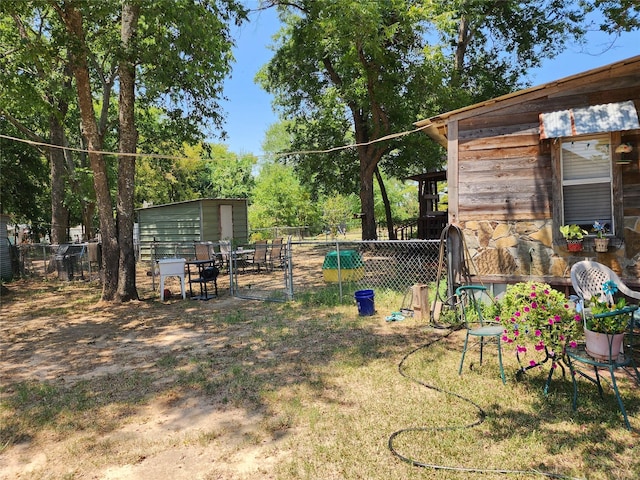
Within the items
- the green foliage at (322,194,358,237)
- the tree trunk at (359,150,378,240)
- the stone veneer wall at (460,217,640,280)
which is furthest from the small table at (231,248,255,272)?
the green foliage at (322,194,358,237)

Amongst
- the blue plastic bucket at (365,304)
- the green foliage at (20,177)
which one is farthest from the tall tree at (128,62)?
the green foliage at (20,177)

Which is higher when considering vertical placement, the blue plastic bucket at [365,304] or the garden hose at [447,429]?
the blue plastic bucket at [365,304]

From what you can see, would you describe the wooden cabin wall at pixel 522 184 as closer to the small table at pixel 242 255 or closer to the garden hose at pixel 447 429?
the garden hose at pixel 447 429

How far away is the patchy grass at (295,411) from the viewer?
2.88m

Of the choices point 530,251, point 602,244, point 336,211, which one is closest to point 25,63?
point 530,251

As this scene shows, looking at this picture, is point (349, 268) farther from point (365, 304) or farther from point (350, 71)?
point (350, 71)

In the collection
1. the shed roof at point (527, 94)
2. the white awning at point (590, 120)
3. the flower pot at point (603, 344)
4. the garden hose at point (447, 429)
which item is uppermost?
the shed roof at point (527, 94)

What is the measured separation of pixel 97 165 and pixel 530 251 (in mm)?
8581

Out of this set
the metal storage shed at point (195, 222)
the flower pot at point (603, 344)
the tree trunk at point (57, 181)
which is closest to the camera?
the flower pot at point (603, 344)

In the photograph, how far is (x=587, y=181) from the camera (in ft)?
19.5

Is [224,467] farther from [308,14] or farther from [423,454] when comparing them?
[308,14]

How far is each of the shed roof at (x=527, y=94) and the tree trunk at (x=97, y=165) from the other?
6751 millimetres

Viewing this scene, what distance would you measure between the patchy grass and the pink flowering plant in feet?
1.77

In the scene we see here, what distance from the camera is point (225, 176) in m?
37.4
